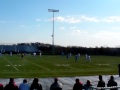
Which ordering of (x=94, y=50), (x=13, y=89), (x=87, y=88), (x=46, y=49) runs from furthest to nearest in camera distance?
(x=46, y=49) → (x=94, y=50) → (x=87, y=88) → (x=13, y=89)

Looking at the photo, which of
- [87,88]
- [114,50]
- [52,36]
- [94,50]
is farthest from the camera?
[94,50]

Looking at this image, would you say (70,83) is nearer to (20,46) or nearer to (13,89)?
(13,89)

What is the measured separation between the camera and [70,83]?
841 inches

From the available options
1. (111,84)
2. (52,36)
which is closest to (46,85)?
(111,84)

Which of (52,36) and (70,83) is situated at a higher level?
(52,36)

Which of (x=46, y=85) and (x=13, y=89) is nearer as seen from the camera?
(x=13, y=89)

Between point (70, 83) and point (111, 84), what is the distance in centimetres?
816

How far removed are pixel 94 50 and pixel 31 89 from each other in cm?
8867

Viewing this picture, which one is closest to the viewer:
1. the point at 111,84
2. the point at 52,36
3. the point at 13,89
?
the point at 13,89

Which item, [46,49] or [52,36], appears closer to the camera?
[52,36]

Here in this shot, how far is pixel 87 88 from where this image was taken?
12094 mm

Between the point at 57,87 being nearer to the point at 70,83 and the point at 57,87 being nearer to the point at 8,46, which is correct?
the point at 70,83


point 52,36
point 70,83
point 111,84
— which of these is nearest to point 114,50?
point 52,36

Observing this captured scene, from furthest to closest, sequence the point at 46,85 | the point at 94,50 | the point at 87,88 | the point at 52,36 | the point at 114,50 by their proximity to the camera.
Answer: the point at 94,50 < the point at 114,50 < the point at 52,36 < the point at 46,85 < the point at 87,88
